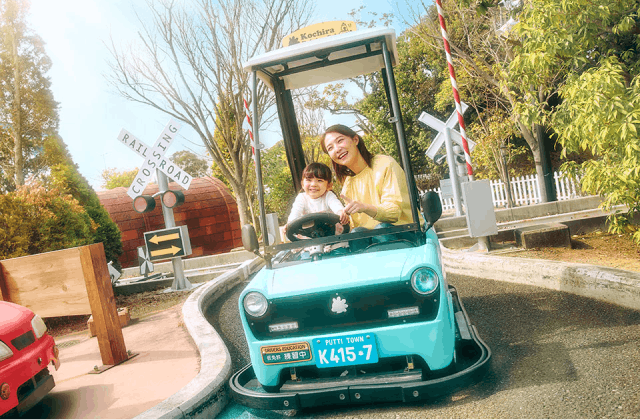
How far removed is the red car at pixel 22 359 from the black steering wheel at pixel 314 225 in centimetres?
219

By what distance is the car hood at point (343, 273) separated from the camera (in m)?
2.92

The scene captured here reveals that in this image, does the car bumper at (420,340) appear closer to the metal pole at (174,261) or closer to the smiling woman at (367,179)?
the smiling woman at (367,179)

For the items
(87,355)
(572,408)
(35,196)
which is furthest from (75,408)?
(35,196)

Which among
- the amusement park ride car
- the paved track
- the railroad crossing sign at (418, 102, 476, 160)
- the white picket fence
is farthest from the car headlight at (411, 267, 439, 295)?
the white picket fence

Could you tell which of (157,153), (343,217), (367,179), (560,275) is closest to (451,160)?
(560,275)

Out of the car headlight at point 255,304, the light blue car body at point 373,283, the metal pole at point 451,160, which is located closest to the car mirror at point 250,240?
the light blue car body at point 373,283

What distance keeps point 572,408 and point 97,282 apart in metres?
4.09

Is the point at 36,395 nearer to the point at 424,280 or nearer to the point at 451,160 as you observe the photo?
the point at 424,280

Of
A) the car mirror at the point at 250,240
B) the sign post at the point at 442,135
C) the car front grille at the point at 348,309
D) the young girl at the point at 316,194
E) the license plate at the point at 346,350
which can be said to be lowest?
the license plate at the point at 346,350

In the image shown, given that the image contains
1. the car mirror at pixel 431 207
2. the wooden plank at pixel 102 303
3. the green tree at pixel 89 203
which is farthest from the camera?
the green tree at pixel 89 203

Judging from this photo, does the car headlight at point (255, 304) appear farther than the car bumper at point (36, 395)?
No

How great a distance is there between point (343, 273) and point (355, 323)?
0.32m

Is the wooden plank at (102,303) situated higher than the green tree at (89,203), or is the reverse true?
the green tree at (89,203)

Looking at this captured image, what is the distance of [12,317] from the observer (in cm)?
379
